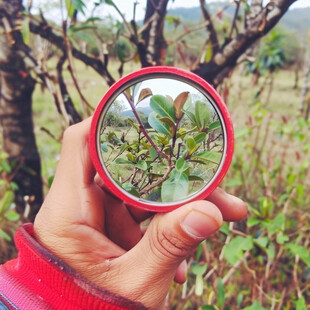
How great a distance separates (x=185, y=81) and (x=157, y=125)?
0.25ft

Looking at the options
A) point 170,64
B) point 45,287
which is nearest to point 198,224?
point 45,287

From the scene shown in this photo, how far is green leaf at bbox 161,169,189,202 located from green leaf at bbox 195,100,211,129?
3.3 inches

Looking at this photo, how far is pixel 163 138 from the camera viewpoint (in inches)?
22.7

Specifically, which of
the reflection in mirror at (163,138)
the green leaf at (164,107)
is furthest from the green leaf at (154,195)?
the green leaf at (164,107)

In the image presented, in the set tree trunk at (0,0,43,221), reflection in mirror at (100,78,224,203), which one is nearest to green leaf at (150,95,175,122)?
reflection in mirror at (100,78,224,203)

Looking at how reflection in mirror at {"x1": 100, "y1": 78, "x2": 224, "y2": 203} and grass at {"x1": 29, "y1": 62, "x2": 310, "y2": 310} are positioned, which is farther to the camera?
grass at {"x1": 29, "y1": 62, "x2": 310, "y2": 310}

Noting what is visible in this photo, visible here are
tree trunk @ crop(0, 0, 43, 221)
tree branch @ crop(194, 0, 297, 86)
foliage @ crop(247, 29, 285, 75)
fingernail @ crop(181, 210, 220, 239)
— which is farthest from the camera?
foliage @ crop(247, 29, 285, 75)

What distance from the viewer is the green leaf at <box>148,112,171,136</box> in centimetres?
57

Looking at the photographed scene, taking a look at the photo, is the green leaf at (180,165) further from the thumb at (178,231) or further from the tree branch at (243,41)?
the tree branch at (243,41)

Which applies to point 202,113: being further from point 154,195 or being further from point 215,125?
point 154,195

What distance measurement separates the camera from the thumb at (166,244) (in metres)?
0.56

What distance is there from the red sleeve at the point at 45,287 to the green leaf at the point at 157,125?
0.83 feet

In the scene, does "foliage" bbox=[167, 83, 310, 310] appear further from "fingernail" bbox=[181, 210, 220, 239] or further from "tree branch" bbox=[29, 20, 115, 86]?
"tree branch" bbox=[29, 20, 115, 86]

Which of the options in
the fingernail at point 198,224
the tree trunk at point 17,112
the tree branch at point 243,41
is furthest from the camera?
the tree trunk at point 17,112
